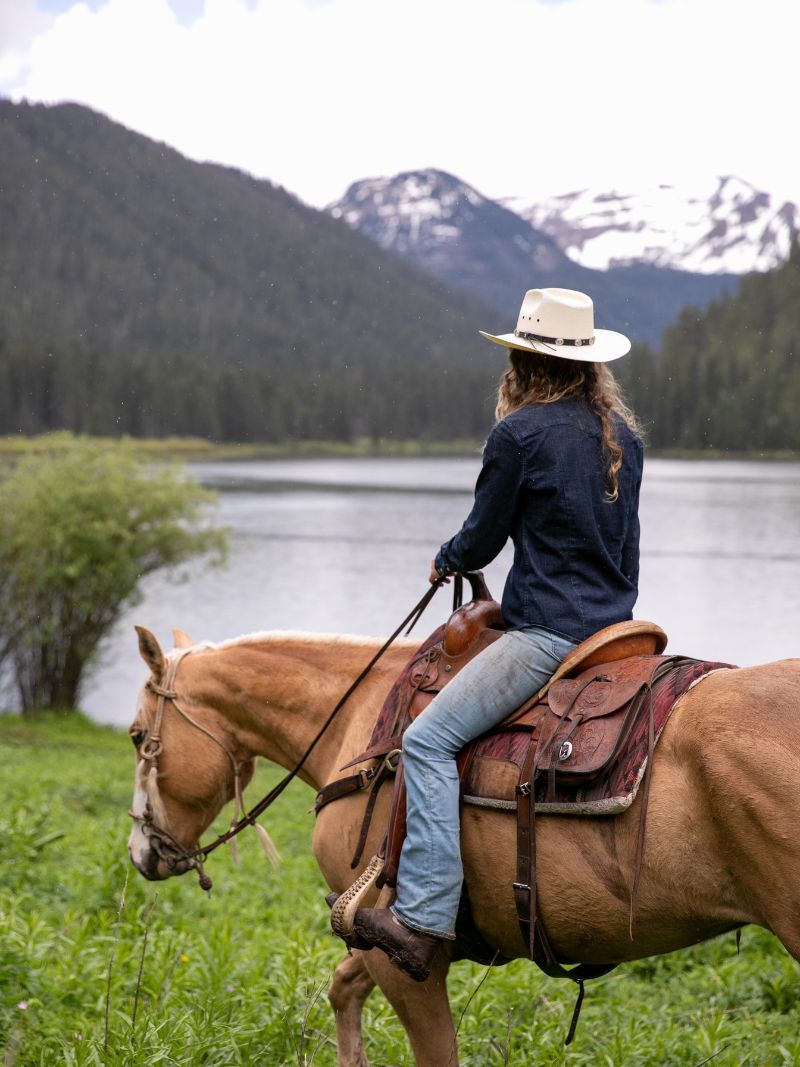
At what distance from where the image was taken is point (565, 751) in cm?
304

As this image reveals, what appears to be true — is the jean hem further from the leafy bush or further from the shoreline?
the shoreline

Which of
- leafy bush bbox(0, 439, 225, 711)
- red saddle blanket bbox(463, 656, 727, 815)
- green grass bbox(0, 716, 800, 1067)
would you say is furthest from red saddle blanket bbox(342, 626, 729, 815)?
leafy bush bbox(0, 439, 225, 711)

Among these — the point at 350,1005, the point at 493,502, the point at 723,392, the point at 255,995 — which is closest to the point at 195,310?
the point at 723,392

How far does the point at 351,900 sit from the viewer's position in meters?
3.38

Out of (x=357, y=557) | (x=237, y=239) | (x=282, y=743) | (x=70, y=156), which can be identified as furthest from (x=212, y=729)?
(x=70, y=156)

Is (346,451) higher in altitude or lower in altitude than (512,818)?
Answer: lower

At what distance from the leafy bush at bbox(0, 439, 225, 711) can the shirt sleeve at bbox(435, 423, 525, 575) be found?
23.7 meters

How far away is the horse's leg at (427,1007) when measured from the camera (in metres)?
3.44

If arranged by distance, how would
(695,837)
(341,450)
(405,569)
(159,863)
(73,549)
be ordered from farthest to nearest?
(341,450), (405,569), (73,549), (159,863), (695,837)

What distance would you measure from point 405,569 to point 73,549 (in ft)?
49.4

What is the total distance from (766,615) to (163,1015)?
97.2 feet

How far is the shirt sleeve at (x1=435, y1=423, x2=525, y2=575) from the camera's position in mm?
3234

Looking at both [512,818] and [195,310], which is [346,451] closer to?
[195,310]

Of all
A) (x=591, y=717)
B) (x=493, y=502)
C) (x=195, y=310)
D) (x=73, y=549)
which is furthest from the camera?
(x=195, y=310)
